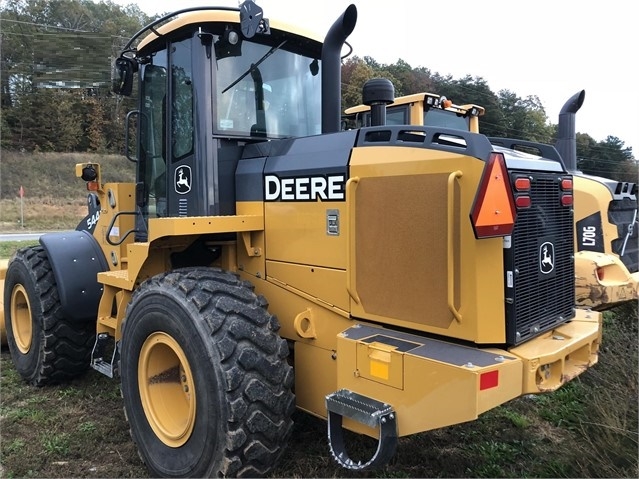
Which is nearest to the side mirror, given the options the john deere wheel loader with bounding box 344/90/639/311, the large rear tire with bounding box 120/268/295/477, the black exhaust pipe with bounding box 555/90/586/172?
the large rear tire with bounding box 120/268/295/477

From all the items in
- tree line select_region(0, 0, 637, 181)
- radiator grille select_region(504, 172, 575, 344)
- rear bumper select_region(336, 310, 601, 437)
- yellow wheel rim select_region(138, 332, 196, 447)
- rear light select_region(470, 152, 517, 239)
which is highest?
tree line select_region(0, 0, 637, 181)

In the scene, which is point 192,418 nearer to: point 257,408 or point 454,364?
point 257,408

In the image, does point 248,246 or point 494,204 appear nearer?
point 494,204

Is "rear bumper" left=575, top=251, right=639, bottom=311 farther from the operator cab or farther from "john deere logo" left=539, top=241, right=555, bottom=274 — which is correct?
the operator cab

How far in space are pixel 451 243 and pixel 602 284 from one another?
2883 millimetres

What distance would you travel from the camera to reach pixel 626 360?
3.64m

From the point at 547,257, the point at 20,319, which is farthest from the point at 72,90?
the point at 547,257

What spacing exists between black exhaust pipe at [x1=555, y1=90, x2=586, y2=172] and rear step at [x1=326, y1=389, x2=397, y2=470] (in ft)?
17.1

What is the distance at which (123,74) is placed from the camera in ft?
14.3

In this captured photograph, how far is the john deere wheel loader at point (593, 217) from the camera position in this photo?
4852 millimetres

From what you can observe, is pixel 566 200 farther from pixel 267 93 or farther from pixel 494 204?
pixel 267 93

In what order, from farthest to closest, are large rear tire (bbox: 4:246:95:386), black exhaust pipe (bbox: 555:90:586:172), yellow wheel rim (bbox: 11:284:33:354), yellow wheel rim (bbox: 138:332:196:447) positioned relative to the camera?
black exhaust pipe (bbox: 555:90:586:172) → yellow wheel rim (bbox: 11:284:33:354) → large rear tire (bbox: 4:246:95:386) → yellow wheel rim (bbox: 138:332:196:447)

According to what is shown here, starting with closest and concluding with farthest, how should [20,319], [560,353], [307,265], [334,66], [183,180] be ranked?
[560,353]
[307,265]
[334,66]
[183,180]
[20,319]

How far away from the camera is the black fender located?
473cm
